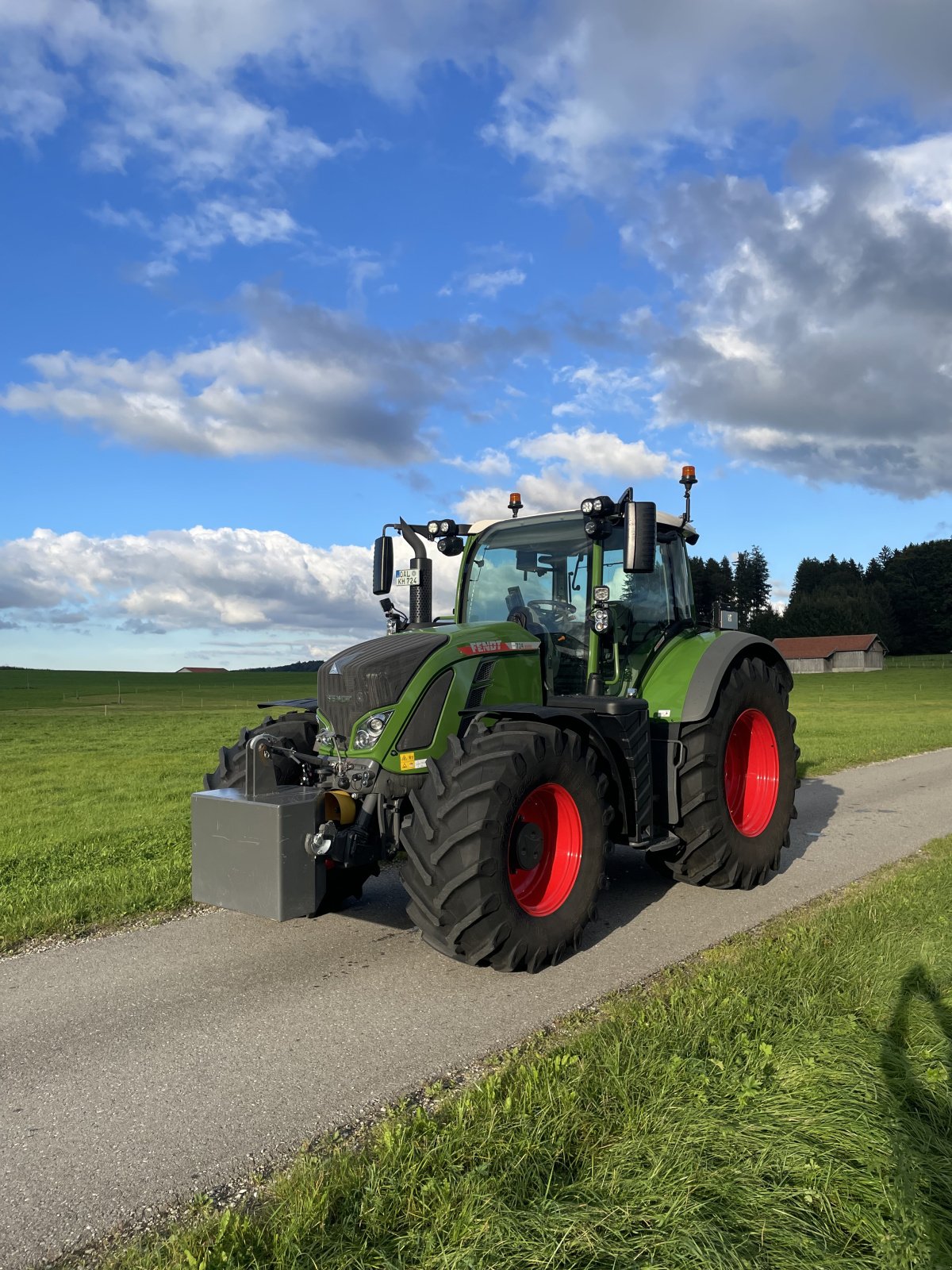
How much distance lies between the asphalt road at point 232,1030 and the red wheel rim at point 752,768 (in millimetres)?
688

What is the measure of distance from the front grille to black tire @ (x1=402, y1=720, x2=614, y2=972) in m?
0.53

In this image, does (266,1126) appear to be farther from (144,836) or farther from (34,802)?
(34,802)

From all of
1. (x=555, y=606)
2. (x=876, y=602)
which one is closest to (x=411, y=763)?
(x=555, y=606)

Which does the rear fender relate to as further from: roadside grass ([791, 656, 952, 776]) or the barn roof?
the barn roof

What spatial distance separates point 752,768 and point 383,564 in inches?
128

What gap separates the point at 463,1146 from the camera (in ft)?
10.1

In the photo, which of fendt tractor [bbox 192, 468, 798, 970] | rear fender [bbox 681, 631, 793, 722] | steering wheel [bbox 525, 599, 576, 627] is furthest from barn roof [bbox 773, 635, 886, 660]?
steering wheel [bbox 525, 599, 576, 627]

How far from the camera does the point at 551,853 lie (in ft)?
17.7

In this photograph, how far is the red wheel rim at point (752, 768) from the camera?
740cm

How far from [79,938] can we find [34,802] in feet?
26.9

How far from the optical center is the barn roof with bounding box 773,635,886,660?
86.7 meters

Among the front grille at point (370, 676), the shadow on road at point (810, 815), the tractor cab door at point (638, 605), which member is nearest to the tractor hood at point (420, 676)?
the front grille at point (370, 676)

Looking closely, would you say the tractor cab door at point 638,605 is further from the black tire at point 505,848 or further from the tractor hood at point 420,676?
the black tire at point 505,848

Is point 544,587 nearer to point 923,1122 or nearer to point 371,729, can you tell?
point 371,729
